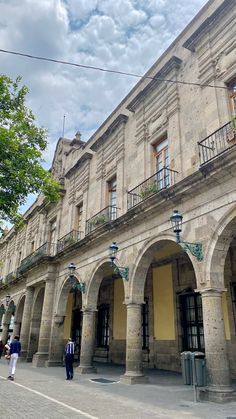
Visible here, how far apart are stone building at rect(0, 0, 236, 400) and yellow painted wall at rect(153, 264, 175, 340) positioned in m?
0.05

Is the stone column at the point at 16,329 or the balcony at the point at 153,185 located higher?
the balcony at the point at 153,185

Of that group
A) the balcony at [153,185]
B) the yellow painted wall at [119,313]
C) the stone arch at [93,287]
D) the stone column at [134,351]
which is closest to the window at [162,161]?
the balcony at [153,185]

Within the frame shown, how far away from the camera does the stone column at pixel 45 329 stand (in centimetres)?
1603

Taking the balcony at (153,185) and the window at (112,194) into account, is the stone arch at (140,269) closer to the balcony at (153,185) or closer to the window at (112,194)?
the balcony at (153,185)

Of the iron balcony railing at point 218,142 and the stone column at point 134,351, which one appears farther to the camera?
the stone column at point 134,351

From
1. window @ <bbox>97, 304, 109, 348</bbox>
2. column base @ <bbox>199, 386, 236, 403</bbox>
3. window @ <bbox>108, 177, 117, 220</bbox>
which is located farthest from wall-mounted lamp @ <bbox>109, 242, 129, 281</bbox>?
window @ <bbox>97, 304, 109, 348</bbox>

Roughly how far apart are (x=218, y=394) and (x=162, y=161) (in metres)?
7.32

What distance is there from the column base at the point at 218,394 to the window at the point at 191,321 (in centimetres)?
479

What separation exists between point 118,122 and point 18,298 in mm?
14343

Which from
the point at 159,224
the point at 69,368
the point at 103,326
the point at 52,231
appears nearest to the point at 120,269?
the point at 159,224

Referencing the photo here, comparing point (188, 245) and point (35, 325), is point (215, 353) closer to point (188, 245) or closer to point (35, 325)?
point (188, 245)

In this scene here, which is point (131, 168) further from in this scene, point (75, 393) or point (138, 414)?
point (138, 414)

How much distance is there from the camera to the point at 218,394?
719 cm

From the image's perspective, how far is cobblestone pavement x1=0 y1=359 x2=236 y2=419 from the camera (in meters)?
6.28
